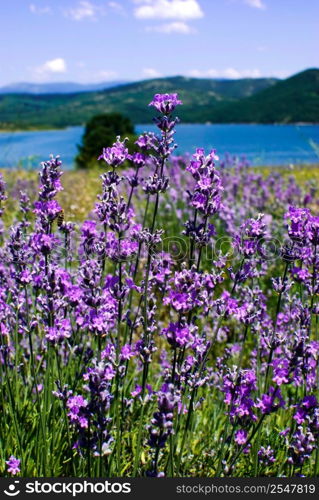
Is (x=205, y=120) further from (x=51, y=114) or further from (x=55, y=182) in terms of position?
(x=55, y=182)

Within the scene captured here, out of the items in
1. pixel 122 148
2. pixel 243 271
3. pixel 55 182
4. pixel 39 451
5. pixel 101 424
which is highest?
pixel 122 148

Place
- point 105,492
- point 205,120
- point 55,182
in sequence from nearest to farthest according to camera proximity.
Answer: point 105,492 < point 55,182 < point 205,120

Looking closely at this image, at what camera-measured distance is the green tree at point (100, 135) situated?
19594mm

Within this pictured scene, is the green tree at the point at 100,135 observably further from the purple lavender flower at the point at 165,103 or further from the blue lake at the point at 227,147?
the purple lavender flower at the point at 165,103

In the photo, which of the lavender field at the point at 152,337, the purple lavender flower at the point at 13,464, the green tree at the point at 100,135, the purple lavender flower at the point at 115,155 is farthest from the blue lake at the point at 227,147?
the purple lavender flower at the point at 13,464

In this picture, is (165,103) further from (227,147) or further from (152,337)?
(227,147)

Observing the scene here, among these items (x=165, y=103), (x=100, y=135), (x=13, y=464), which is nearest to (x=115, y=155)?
(x=165, y=103)

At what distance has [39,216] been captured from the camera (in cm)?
214

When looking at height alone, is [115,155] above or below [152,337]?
above

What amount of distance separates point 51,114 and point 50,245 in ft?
406

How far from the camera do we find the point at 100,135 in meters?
20.8

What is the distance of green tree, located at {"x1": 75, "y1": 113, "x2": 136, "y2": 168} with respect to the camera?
64.3ft

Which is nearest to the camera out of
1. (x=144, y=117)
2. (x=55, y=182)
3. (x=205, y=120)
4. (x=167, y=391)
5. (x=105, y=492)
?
(x=167, y=391)

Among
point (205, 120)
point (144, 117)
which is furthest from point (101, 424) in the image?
point (205, 120)
